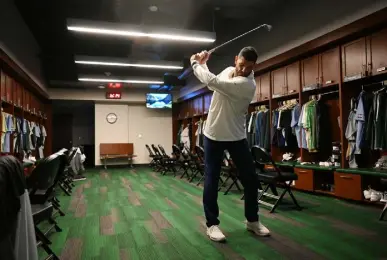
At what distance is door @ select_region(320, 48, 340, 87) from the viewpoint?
14.5 feet

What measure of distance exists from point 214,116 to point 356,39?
3.00 metres

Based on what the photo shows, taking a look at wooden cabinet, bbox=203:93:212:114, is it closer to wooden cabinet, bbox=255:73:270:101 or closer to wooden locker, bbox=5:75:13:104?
wooden cabinet, bbox=255:73:270:101

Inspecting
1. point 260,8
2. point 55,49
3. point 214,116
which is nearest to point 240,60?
point 214,116

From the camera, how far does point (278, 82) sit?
5.82 metres

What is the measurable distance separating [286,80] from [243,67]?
3575 mm

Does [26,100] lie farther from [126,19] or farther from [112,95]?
[112,95]

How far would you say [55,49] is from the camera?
7578mm

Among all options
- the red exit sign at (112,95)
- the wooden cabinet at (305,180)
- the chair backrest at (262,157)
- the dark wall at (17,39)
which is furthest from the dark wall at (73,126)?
the chair backrest at (262,157)

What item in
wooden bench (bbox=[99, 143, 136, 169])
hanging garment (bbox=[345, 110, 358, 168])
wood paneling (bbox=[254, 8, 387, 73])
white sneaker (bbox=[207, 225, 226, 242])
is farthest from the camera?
wooden bench (bbox=[99, 143, 136, 169])

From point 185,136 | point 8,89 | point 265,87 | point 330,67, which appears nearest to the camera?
point 330,67

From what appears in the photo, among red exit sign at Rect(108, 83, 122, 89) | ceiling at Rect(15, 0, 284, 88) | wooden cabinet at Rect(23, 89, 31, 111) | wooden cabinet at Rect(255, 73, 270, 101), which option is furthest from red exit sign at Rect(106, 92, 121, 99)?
wooden cabinet at Rect(255, 73, 270, 101)

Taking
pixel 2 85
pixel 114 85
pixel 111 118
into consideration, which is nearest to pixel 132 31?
pixel 2 85

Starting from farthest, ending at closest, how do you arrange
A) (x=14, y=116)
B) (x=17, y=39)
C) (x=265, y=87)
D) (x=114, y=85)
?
1. (x=114, y=85)
2. (x=265, y=87)
3. (x=14, y=116)
4. (x=17, y=39)

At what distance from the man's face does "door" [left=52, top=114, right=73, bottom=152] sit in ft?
42.5
